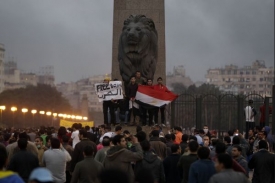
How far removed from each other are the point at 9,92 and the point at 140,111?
86440 mm

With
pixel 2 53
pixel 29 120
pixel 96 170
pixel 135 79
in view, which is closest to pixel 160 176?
pixel 96 170

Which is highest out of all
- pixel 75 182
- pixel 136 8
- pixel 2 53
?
pixel 2 53

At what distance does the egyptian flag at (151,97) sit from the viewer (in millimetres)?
25875

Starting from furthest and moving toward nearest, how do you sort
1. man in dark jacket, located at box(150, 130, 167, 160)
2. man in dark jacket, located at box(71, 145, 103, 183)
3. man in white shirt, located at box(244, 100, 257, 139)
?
man in white shirt, located at box(244, 100, 257, 139)
man in dark jacket, located at box(150, 130, 167, 160)
man in dark jacket, located at box(71, 145, 103, 183)

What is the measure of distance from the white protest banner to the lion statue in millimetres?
1211

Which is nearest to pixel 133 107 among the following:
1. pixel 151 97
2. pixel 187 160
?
pixel 151 97

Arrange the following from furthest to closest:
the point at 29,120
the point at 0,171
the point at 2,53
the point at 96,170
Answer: the point at 2,53 → the point at 29,120 → the point at 96,170 → the point at 0,171

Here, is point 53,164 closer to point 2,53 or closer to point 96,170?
point 96,170

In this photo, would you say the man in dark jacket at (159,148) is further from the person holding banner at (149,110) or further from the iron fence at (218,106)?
the iron fence at (218,106)

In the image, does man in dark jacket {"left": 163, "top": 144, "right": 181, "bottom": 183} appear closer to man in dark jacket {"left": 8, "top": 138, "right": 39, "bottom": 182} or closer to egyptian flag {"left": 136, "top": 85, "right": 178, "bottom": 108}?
man in dark jacket {"left": 8, "top": 138, "right": 39, "bottom": 182}

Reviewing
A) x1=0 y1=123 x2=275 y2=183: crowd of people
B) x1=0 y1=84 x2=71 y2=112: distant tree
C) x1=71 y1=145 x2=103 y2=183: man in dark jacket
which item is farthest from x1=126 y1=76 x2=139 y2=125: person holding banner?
x1=0 y1=84 x2=71 y2=112: distant tree

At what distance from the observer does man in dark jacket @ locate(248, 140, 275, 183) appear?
16641 mm

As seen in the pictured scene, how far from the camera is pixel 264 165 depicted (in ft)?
54.6

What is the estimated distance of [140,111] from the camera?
26.5 meters
